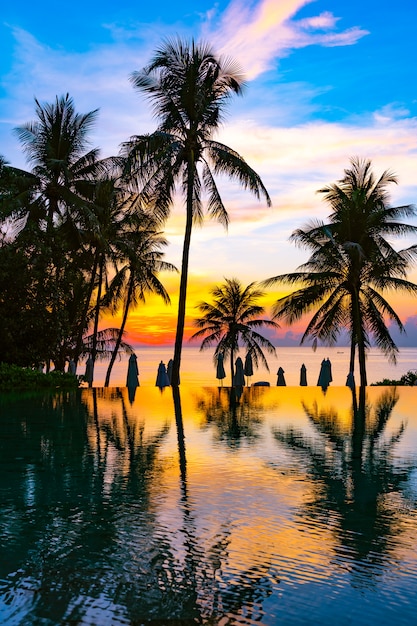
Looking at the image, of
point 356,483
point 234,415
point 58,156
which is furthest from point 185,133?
point 356,483

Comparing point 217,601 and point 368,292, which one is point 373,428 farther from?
point 368,292

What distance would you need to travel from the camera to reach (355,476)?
716 cm

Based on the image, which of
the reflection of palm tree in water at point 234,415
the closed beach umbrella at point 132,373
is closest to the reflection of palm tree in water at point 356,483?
the reflection of palm tree in water at point 234,415

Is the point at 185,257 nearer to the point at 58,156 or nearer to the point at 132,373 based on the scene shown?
the point at 132,373

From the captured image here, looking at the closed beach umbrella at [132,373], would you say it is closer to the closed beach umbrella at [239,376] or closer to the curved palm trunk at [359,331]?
the closed beach umbrella at [239,376]

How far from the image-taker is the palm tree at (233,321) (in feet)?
120

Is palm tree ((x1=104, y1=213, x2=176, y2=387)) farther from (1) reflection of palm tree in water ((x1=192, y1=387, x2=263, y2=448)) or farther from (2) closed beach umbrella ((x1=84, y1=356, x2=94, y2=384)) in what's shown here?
(1) reflection of palm tree in water ((x1=192, y1=387, x2=263, y2=448))

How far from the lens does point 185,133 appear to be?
24.9 meters

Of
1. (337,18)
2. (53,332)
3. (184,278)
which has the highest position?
(337,18)

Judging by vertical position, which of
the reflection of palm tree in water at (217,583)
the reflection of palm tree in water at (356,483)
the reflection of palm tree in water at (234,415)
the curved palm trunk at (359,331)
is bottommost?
the reflection of palm tree in water at (217,583)

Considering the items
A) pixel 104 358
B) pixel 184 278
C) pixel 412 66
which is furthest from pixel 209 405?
pixel 104 358

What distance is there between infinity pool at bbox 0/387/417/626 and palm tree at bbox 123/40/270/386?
49.7 feet

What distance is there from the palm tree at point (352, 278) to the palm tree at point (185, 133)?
18.0 ft

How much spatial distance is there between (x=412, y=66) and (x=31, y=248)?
1590 cm
